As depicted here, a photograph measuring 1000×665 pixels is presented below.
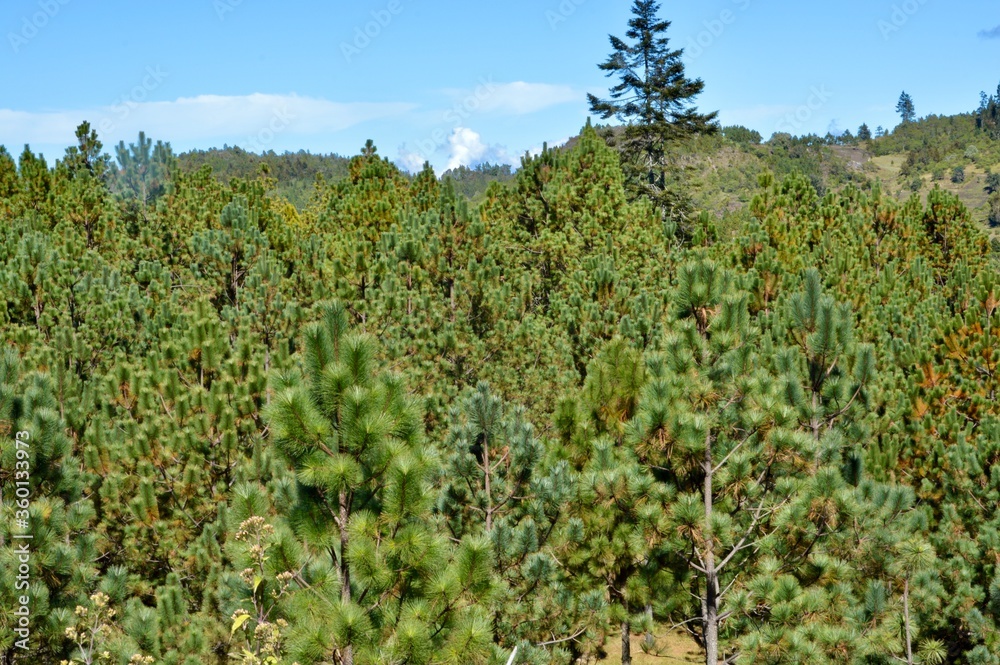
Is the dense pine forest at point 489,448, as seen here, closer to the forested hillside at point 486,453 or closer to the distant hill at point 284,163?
the forested hillside at point 486,453

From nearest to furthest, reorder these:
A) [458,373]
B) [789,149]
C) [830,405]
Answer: [830,405] → [458,373] → [789,149]

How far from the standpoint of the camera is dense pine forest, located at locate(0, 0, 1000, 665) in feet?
16.2

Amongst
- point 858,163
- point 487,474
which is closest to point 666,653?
point 487,474

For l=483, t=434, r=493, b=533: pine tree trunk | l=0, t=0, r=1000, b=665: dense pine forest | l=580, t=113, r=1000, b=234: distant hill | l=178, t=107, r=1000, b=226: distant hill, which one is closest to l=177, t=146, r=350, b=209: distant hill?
l=178, t=107, r=1000, b=226: distant hill

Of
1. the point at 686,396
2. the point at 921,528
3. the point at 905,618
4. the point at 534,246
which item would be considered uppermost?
the point at 534,246

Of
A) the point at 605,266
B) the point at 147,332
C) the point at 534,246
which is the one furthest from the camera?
the point at 534,246

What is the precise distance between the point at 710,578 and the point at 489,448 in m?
3.18

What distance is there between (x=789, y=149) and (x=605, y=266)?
133 metres

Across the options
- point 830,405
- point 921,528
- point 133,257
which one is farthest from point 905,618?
point 133,257

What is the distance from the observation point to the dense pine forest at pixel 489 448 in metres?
4.95

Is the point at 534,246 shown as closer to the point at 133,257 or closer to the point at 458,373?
the point at 458,373

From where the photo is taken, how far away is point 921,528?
10258 mm

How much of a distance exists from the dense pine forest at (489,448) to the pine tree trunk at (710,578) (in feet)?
0.11

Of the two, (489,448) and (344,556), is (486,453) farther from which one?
(344,556)
